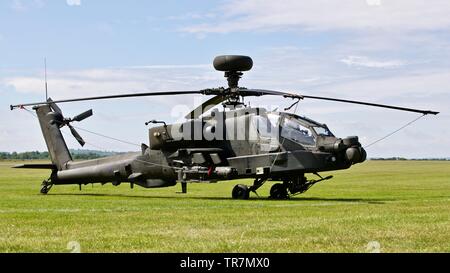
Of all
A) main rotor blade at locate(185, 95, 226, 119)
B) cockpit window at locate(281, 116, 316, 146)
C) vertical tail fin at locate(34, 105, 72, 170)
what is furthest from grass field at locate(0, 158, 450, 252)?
vertical tail fin at locate(34, 105, 72, 170)

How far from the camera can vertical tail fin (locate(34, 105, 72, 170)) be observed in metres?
36.8

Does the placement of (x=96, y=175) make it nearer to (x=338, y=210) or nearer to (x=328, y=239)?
(x=338, y=210)

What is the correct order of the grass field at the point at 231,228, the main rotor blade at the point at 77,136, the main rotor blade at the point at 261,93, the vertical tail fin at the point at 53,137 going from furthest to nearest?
the vertical tail fin at the point at 53,137 → the main rotor blade at the point at 77,136 → the main rotor blade at the point at 261,93 → the grass field at the point at 231,228

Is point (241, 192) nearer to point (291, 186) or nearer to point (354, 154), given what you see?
point (291, 186)

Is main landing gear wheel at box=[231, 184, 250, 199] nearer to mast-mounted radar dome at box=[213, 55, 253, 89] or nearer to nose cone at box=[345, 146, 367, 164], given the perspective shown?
nose cone at box=[345, 146, 367, 164]

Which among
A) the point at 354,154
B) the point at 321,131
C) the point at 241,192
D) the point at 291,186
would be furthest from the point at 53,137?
the point at 354,154

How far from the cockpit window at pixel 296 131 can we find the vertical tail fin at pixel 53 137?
14.4 metres

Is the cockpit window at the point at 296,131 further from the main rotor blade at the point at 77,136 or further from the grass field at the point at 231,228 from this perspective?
the main rotor blade at the point at 77,136

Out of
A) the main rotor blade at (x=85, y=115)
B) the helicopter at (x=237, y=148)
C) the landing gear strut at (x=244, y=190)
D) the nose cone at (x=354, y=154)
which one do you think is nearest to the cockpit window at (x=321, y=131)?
the helicopter at (x=237, y=148)

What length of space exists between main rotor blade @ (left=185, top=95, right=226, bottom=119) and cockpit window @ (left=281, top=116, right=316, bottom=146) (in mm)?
2753

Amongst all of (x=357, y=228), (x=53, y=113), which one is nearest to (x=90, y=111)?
(x=53, y=113)

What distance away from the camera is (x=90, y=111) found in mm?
35219

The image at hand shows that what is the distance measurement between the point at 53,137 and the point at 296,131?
15.7m

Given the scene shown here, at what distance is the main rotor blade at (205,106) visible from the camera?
27.9 m
